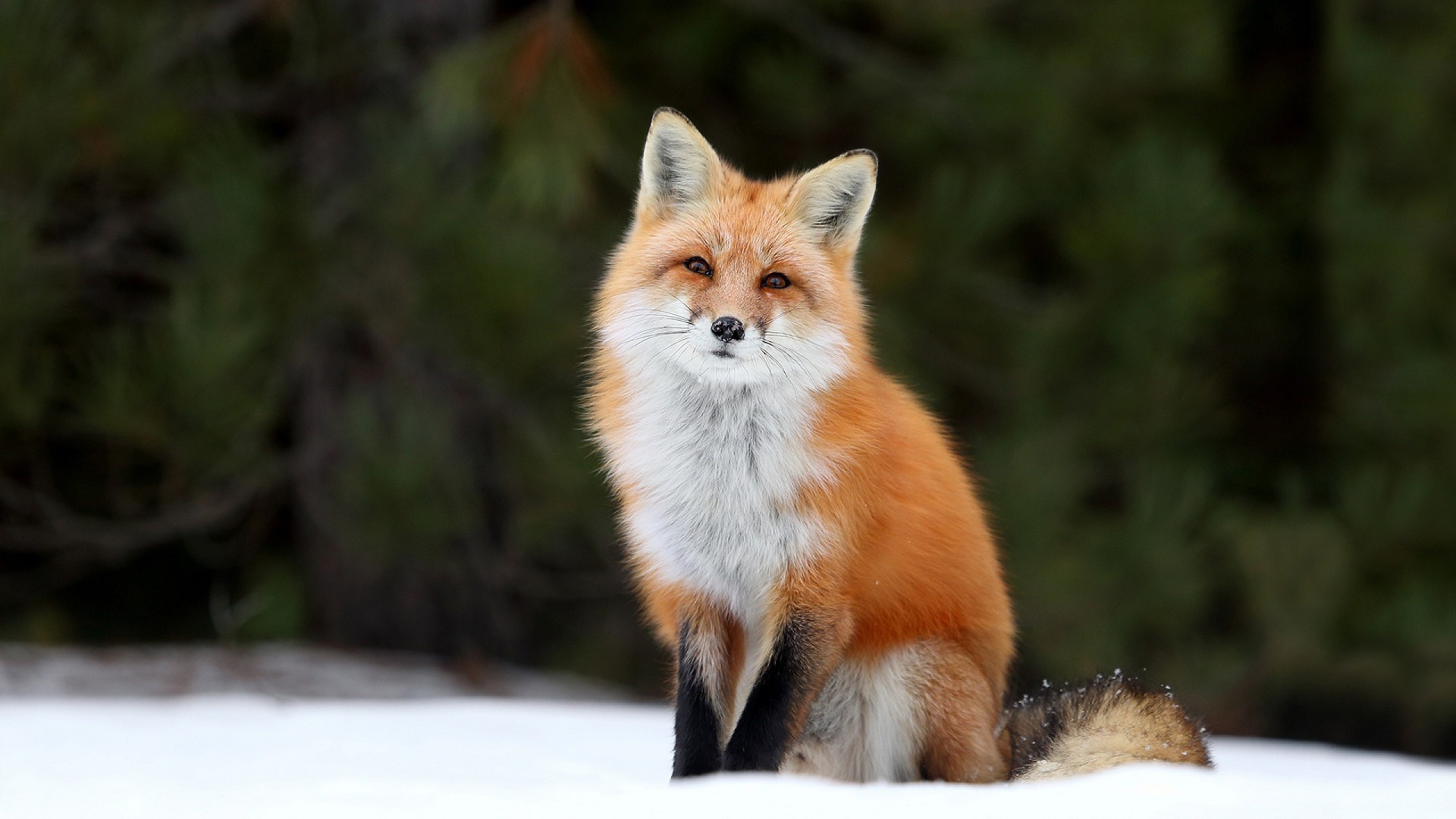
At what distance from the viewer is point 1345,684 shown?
6.98 meters

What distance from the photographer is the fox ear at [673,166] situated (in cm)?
294

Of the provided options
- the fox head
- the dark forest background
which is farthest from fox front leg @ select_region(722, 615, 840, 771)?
the dark forest background

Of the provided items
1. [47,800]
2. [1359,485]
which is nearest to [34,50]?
[47,800]

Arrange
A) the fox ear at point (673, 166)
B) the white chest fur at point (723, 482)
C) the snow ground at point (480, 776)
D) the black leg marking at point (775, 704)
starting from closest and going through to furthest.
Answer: the snow ground at point (480, 776) → the black leg marking at point (775, 704) → the white chest fur at point (723, 482) → the fox ear at point (673, 166)

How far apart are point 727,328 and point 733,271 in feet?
0.63

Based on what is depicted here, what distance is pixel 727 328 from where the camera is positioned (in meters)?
2.64

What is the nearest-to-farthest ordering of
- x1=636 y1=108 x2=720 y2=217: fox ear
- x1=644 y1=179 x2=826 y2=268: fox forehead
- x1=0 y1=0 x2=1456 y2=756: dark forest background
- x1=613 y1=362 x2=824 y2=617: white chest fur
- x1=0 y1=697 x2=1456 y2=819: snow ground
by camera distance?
1. x1=0 y1=697 x2=1456 y2=819: snow ground
2. x1=613 y1=362 x2=824 y2=617: white chest fur
3. x1=644 y1=179 x2=826 y2=268: fox forehead
4. x1=636 y1=108 x2=720 y2=217: fox ear
5. x1=0 y1=0 x2=1456 y2=756: dark forest background

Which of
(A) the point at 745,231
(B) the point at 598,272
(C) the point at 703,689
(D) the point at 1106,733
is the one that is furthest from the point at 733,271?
(B) the point at 598,272

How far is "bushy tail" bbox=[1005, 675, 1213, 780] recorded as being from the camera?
2.73m

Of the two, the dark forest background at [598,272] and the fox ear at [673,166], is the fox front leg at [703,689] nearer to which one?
the fox ear at [673,166]

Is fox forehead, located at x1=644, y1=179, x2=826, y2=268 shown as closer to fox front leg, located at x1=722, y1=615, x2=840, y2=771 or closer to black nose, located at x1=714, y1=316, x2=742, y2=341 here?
black nose, located at x1=714, y1=316, x2=742, y2=341

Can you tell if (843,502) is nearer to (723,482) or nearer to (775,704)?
(723,482)

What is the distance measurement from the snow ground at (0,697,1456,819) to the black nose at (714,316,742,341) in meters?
0.84

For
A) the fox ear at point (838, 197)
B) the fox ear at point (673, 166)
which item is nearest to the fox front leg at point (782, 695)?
the fox ear at point (838, 197)
